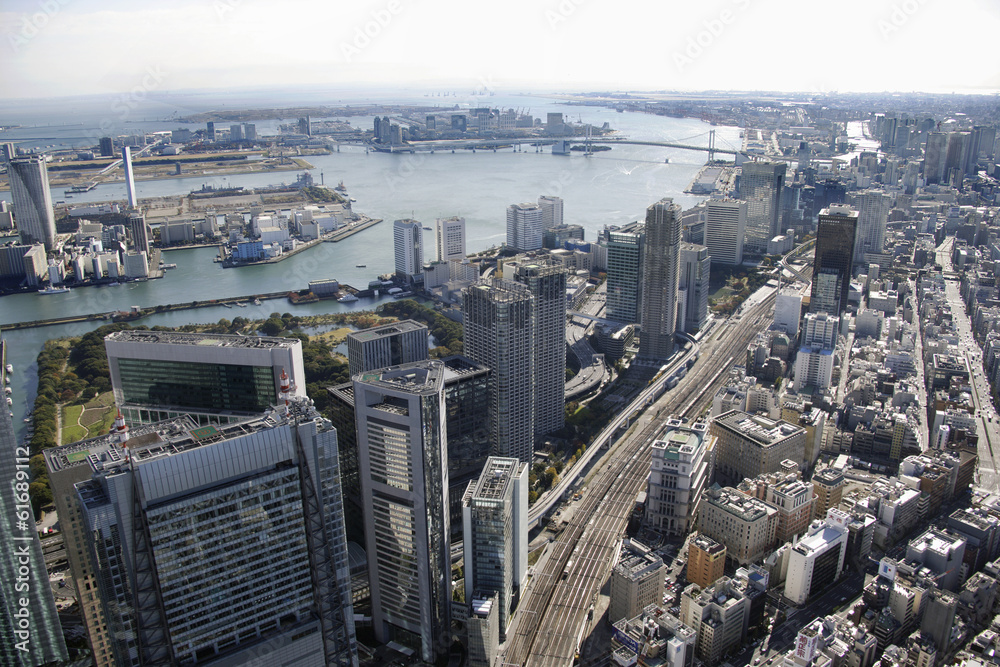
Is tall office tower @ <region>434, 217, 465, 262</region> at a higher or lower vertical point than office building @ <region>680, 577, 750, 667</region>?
higher

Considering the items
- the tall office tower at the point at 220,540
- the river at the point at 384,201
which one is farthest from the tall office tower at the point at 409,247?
the tall office tower at the point at 220,540

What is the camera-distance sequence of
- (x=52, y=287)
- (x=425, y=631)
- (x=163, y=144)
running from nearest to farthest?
(x=425, y=631), (x=52, y=287), (x=163, y=144)

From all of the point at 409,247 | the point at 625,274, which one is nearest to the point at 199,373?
the point at 625,274

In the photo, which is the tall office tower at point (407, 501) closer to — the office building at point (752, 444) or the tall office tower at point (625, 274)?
the office building at point (752, 444)

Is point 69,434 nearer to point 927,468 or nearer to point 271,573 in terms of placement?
point 271,573

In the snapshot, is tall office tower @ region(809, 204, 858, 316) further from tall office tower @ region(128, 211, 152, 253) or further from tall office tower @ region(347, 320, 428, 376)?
tall office tower @ region(128, 211, 152, 253)

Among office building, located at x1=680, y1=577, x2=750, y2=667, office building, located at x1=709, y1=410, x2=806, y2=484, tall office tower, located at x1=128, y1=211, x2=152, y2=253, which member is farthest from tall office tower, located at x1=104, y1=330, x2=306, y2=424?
tall office tower, located at x1=128, y1=211, x2=152, y2=253

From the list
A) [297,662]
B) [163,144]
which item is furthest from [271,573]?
[163,144]
